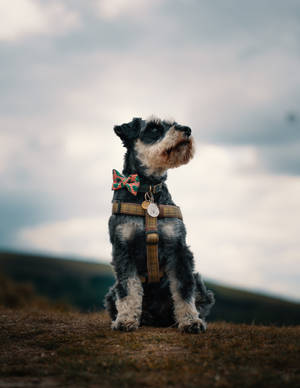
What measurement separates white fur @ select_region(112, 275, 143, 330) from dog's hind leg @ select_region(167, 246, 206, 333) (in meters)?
0.55

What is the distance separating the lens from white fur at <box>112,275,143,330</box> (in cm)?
627

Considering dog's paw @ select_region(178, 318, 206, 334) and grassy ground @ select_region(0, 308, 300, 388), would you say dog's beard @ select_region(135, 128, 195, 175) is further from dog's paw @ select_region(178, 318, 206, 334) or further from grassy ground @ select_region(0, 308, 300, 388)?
grassy ground @ select_region(0, 308, 300, 388)

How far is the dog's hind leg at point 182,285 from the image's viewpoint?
20.9 ft

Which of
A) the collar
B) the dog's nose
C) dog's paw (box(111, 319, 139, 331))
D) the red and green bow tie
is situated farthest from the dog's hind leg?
the dog's nose

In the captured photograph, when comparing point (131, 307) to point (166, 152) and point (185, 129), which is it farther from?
point (185, 129)

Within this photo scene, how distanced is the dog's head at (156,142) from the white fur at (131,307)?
1781mm

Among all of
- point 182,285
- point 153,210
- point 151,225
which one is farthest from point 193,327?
point 153,210

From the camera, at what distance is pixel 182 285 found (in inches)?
252

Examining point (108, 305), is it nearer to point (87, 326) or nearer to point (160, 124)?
point (87, 326)

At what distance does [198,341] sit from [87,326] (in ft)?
7.28

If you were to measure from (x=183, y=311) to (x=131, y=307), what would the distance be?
0.80 m

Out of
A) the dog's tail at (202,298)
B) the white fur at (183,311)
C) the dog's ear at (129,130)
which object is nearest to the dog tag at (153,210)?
the white fur at (183,311)

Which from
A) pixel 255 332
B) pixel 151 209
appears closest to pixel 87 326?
pixel 151 209

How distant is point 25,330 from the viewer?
664cm
